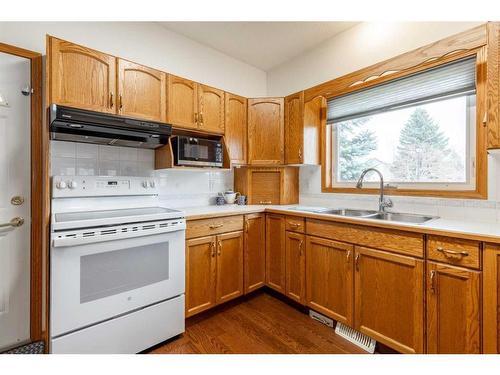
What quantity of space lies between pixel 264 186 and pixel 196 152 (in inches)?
38.0

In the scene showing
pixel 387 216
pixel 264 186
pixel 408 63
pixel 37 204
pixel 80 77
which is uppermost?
pixel 408 63

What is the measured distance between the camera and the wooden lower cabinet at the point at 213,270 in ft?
6.36

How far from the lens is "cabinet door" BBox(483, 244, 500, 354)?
1.17 m

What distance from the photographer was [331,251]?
1886mm

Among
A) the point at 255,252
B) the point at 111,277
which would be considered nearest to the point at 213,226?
the point at 255,252

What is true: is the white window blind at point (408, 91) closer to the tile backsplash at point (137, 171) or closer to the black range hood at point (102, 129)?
the tile backsplash at point (137, 171)

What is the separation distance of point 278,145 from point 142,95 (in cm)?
140

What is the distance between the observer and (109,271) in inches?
59.2

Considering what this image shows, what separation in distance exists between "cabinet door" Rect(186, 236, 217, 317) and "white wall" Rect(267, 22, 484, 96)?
2.03m

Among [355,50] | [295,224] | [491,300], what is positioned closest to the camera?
[491,300]

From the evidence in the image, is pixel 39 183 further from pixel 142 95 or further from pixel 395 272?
pixel 395 272

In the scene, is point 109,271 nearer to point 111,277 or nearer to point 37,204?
point 111,277

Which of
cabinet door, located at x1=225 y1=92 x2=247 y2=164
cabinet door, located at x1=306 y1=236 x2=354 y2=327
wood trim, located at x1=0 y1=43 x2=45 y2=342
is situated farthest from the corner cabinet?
wood trim, located at x1=0 y1=43 x2=45 y2=342
